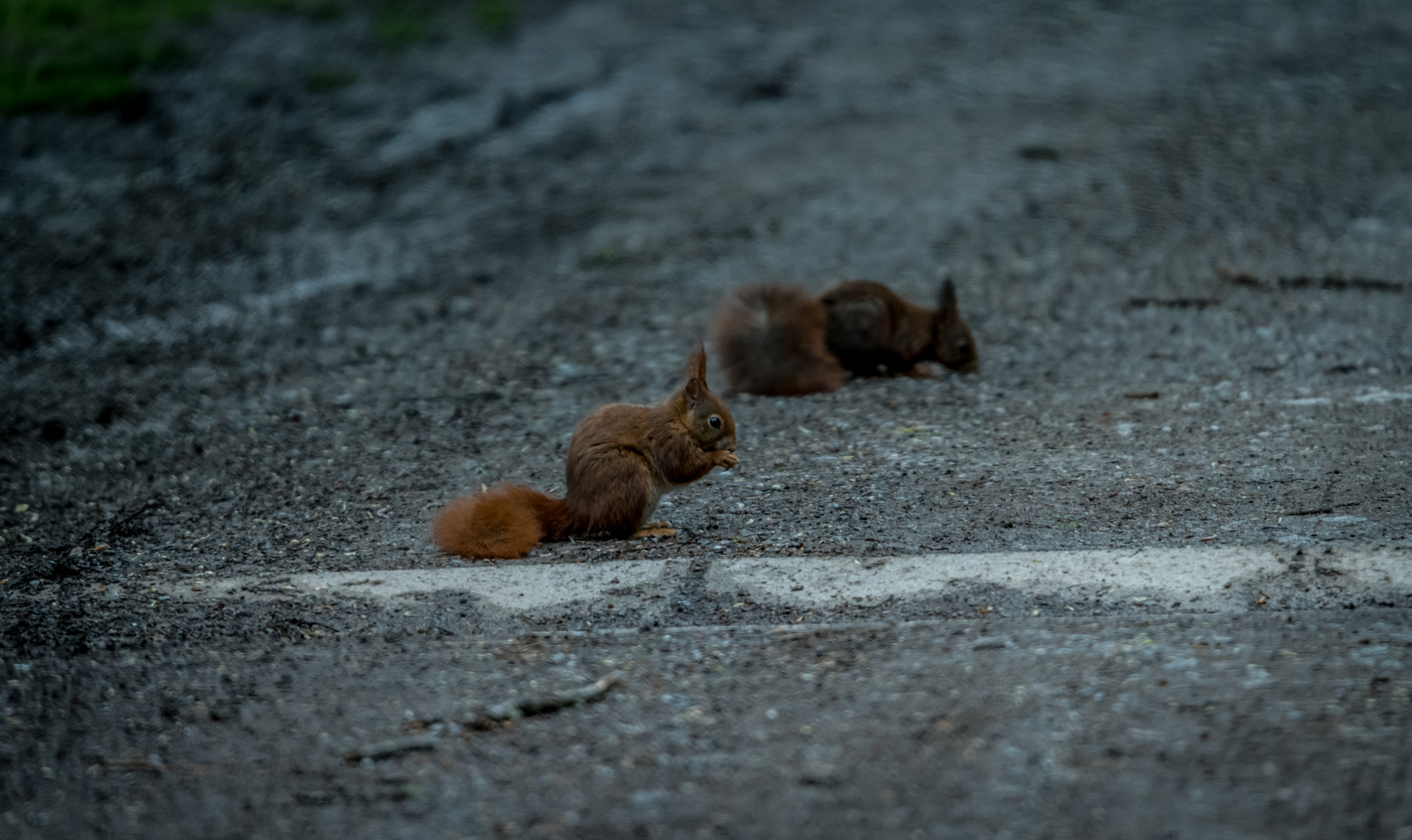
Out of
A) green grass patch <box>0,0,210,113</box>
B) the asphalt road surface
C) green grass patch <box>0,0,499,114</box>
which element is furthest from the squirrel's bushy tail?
green grass patch <box>0,0,210,113</box>

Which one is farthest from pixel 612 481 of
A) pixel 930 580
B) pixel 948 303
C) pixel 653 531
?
pixel 948 303

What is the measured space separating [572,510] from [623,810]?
187 centimetres

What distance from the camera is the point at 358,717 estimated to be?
320 cm

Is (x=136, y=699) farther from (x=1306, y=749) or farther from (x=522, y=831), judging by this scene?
(x=1306, y=749)

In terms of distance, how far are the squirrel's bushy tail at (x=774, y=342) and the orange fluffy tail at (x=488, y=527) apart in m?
2.34

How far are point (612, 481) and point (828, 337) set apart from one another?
2698mm

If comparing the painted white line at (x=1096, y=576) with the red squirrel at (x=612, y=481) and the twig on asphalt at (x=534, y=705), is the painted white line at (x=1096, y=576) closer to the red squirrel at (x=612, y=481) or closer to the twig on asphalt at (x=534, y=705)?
the red squirrel at (x=612, y=481)

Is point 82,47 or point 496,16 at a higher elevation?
point 496,16

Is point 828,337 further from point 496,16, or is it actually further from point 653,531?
point 496,16

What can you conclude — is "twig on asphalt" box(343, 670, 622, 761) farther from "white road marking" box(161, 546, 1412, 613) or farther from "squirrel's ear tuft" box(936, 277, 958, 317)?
"squirrel's ear tuft" box(936, 277, 958, 317)

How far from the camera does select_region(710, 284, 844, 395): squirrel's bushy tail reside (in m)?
6.55

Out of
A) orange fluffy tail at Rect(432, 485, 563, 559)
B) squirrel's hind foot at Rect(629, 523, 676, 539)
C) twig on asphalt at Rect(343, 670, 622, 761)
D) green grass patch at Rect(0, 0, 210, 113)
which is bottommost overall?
squirrel's hind foot at Rect(629, 523, 676, 539)

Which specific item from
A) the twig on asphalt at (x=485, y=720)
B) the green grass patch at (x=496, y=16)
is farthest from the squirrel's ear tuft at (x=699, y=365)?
the green grass patch at (x=496, y=16)

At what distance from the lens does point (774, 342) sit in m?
6.59
